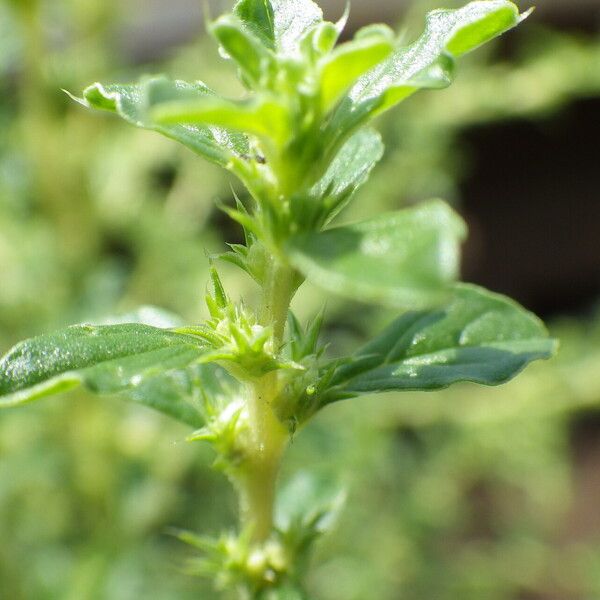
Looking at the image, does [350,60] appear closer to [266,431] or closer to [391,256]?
[391,256]

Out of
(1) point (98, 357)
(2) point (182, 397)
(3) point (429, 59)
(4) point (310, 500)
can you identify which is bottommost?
(4) point (310, 500)

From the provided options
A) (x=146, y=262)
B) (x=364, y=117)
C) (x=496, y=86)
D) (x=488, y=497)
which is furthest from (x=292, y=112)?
(x=488, y=497)

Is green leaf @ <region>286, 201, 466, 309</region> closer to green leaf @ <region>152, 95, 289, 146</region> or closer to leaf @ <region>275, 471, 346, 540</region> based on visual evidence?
green leaf @ <region>152, 95, 289, 146</region>

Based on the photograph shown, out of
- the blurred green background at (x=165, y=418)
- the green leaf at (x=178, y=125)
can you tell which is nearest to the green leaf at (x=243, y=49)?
the green leaf at (x=178, y=125)

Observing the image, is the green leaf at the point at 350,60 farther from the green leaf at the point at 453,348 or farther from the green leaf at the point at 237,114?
the green leaf at the point at 453,348

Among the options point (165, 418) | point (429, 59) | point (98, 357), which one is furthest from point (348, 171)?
point (165, 418)

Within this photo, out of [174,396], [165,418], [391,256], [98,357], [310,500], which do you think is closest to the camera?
[391,256]

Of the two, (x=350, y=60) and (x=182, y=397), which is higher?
(x=350, y=60)

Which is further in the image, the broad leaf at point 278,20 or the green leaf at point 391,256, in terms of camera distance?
the broad leaf at point 278,20
